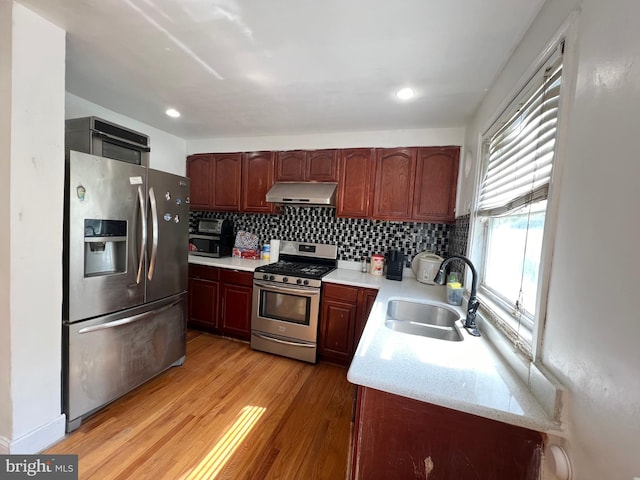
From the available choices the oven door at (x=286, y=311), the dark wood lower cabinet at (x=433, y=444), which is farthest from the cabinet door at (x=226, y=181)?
the dark wood lower cabinet at (x=433, y=444)

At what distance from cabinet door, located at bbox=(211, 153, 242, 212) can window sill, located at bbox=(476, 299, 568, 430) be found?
9.18ft

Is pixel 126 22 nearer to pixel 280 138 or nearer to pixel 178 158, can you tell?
pixel 280 138

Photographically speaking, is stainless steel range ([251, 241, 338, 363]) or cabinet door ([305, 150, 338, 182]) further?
cabinet door ([305, 150, 338, 182])

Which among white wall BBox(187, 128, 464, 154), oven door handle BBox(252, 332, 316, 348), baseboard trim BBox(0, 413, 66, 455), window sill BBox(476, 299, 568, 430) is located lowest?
baseboard trim BBox(0, 413, 66, 455)

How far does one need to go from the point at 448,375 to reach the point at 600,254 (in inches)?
24.2

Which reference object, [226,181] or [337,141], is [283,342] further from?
[337,141]

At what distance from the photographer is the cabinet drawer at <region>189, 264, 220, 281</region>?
290 centimetres

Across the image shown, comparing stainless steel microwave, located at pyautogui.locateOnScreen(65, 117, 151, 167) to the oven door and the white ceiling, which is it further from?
the oven door

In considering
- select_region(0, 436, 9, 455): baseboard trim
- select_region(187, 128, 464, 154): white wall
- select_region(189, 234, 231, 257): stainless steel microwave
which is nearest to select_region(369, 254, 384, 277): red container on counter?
select_region(187, 128, 464, 154): white wall

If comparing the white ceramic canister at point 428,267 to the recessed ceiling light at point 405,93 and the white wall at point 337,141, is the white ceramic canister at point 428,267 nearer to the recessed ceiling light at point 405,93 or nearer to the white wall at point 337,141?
the white wall at point 337,141

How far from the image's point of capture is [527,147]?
1181 millimetres

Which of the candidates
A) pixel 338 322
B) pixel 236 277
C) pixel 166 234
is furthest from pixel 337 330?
pixel 166 234

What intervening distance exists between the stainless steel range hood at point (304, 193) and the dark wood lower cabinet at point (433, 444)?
6.47ft

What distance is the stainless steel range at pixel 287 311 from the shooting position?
2.53 m
